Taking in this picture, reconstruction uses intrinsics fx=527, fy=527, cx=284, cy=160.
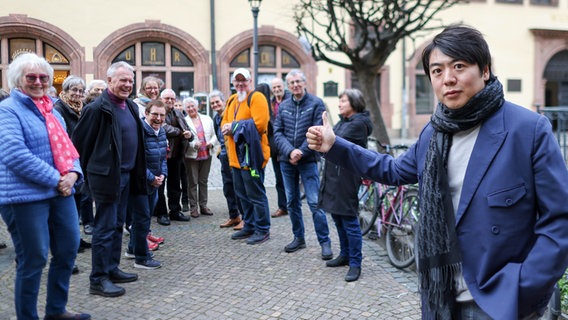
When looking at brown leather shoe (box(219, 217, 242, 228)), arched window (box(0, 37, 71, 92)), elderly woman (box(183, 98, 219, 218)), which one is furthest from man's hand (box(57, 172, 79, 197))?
arched window (box(0, 37, 71, 92))

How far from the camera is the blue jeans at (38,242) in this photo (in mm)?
3330

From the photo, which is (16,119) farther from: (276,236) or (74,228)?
(276,236)

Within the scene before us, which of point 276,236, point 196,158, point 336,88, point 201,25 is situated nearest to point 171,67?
point 201,25

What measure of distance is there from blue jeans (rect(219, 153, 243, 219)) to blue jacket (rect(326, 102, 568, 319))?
17.1 feet

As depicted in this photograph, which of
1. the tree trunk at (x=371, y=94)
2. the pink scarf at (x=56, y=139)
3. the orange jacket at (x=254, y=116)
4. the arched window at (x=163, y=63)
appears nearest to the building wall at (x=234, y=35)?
the arched window at (x=163, y=63)

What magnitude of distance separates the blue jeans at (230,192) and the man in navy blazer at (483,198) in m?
5.05

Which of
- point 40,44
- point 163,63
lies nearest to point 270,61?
point 163,63

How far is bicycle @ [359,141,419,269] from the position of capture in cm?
514

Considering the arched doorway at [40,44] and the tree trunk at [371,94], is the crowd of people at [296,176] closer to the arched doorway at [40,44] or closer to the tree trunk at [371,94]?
the tree trunk at [371,94]

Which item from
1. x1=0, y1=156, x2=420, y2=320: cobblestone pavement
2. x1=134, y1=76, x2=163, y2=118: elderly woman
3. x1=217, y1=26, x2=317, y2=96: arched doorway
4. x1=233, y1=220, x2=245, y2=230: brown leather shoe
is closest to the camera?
x1=0, y1=156, x2=420, y2=320: cobblestone pavement

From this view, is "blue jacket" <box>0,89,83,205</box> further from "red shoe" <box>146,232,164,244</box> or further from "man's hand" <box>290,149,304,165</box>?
"red shoe" <box>146,232,164,244</box>

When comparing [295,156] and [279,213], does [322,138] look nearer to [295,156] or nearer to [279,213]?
[295,156]

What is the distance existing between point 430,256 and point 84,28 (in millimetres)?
17164

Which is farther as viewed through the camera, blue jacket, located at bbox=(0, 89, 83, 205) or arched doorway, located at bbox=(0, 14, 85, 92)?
arched doorway, located at bbox=(0, 14, 85, 92)
